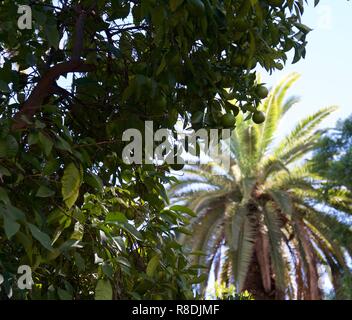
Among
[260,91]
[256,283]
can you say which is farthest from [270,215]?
[260,91]

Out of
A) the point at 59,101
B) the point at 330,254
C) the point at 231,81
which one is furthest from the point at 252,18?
the point at 330,254

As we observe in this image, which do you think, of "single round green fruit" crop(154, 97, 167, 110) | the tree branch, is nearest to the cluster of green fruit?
"single round green fruit" crop(154, 97, 167, 110)

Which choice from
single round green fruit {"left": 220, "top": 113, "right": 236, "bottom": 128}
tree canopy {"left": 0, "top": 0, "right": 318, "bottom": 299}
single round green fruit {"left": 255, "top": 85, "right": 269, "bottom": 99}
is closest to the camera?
tree canopy {"left": 0, "top": 0, "right": 318, "bottom": 299}

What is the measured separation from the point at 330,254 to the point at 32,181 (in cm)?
1117

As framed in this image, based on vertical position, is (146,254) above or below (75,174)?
below

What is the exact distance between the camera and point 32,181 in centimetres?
191

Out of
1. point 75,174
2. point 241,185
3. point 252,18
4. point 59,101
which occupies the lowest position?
point 75,174

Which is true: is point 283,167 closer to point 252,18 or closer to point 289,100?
point 289,100

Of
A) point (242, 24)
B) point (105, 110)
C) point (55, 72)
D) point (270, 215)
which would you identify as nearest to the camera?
point (242, 24)

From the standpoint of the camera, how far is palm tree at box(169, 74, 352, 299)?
11.8 m

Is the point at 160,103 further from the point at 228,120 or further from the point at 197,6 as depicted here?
the point at 197,6

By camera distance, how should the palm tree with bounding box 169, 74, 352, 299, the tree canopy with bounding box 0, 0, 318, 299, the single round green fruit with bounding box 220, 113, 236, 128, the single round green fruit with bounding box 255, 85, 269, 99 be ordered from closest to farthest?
1. the tree canopy with bounding box 0, 0, 318, 299
2. the single round green fruit with bounding box 220, 113, 236, 128
3. the single round green fruit with bounding box 255, 85, 269, 99
4. the palm tree with bounding box 169, 74, 352, 299

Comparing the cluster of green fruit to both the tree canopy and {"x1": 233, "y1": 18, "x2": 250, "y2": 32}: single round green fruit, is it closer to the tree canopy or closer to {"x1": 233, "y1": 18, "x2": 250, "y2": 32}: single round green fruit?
the tree canopy

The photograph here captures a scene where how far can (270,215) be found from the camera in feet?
40.3
